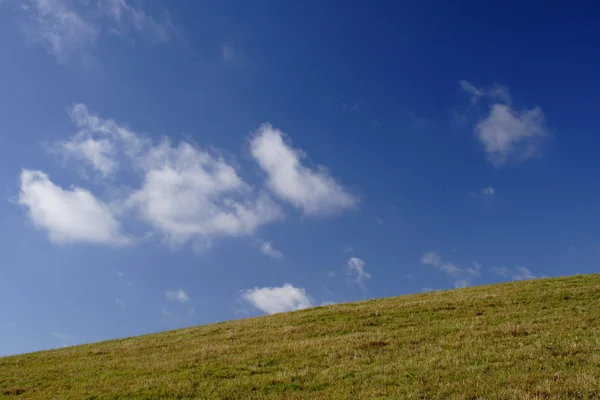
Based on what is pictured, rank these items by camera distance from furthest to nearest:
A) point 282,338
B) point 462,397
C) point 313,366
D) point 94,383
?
point 282,338 < point 94,383 < point 313,366 < point 462,397

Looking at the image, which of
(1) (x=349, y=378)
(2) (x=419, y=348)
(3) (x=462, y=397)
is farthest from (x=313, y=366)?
(3) (x=462, y=397)

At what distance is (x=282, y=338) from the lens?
1043 inches

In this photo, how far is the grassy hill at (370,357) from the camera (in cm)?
1462

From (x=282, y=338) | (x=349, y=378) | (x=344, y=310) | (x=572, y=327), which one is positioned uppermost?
(x=344, y=310)

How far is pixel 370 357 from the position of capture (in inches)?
766

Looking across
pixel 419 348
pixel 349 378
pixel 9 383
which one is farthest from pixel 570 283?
pixel 9 383

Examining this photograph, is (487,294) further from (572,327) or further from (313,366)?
(313,366)

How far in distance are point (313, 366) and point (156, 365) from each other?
8.72 meters

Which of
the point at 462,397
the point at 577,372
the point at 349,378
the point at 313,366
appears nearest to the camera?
the point at 462,397

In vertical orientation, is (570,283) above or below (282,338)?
above

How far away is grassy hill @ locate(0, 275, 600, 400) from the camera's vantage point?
14625 millimetres

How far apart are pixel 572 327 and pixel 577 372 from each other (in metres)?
7.83

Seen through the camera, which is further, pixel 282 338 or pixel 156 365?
pixel 282 338

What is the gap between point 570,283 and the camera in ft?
115
